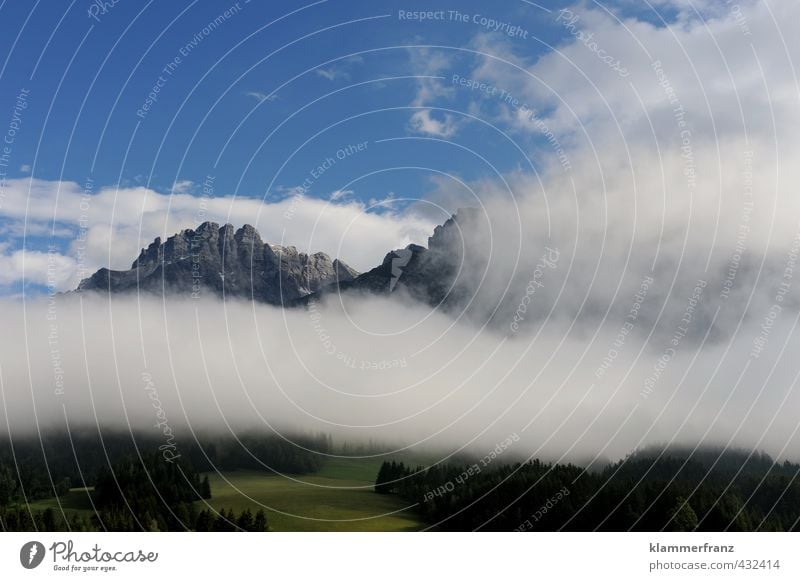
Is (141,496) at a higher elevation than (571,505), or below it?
higher

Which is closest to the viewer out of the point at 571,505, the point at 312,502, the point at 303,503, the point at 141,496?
the point at 571,505

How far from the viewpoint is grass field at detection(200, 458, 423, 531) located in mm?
109125

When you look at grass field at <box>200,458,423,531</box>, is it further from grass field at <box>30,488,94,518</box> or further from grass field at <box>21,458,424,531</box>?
grass field at <box>30,488,94,518</box>

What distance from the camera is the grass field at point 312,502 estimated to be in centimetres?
10912

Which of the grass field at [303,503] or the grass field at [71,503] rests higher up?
the grass field at [71,503]

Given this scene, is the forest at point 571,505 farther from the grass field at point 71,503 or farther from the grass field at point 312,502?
the grass field at point 71,503

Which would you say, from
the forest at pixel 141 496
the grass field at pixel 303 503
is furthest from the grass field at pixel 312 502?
the forest at pixel 141 496

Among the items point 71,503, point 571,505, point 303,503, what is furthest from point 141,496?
point 571,505

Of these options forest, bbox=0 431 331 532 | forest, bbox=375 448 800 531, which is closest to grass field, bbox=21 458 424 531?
forest, bbox=0 431 331 532

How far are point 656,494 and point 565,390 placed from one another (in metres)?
92.9

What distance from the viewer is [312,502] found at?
125062 mm

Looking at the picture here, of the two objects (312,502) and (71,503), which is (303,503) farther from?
(71,503)
